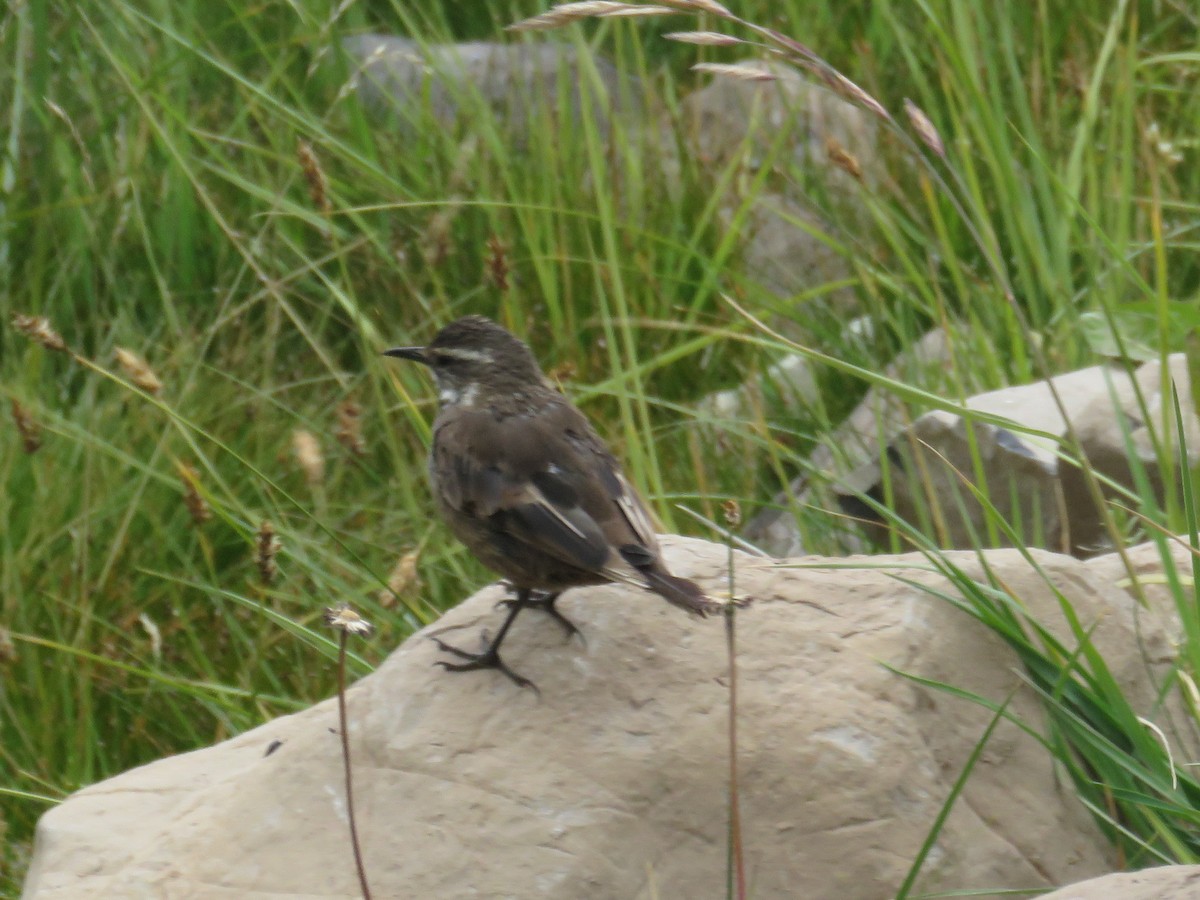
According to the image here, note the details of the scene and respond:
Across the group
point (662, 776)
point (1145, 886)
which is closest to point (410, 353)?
point (662, 776)

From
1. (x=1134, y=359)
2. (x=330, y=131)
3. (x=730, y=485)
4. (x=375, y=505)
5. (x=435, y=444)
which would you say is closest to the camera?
(x=435, y=444)

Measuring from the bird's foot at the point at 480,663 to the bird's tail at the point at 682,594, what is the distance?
1.11 feet

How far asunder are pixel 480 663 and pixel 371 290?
2975 millimetres

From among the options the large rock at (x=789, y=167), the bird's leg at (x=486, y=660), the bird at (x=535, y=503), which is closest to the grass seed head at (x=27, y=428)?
the bird at (x=535, y=503)

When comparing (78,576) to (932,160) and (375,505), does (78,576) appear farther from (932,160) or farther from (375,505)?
(932,160)

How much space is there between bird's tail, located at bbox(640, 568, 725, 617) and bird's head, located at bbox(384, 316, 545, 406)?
1.08 metres

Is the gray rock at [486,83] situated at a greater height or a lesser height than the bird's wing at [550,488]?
lesser

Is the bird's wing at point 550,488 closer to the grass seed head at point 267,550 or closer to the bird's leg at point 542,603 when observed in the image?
the bird's leg at point 542,603

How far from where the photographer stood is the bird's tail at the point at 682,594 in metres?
3.29

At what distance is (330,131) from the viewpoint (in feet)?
21.7

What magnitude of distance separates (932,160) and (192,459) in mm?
2701

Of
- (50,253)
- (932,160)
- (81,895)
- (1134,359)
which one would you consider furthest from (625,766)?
(50,253)

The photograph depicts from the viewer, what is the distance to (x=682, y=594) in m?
3.32

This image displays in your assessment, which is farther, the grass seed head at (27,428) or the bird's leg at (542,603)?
the grass seed head at (27,428)
